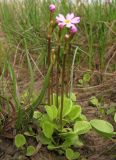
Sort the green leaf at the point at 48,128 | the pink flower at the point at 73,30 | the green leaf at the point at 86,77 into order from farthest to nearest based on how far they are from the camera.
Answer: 1. the green leaf at the point at 86,77
2. the green leaf at the point at 48,128
3. the pink flower at the point at 73,30

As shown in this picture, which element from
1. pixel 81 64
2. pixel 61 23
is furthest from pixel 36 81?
pixel 61 23

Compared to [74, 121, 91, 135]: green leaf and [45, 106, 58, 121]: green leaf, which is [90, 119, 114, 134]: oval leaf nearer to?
[74, 121, 91, 135]: green leaf

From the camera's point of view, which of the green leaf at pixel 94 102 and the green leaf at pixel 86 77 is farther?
the green leaf at pixel 86 77

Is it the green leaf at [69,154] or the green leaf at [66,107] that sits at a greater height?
the green leaf at [66,107]

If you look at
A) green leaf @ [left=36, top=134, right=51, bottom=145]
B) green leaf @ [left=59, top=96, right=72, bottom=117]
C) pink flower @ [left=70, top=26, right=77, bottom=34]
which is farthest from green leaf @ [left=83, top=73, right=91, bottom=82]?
pink flower @ [left=70, top=26, right=77, bottom=34]

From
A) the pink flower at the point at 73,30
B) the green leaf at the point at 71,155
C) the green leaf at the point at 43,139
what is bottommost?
the green leaf at the point at 71,155

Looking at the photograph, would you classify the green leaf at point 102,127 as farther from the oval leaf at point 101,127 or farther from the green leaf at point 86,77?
the green leaf at point 86,77

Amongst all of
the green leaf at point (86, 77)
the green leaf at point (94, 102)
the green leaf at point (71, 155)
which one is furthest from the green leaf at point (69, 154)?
the green leaf at point (86, 77)

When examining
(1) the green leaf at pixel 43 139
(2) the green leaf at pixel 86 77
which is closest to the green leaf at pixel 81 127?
(1) the green leaf at pixel 43 139

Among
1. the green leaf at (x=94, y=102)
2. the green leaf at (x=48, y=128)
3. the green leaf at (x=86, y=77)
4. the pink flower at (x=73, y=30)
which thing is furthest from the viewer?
the green leaf at (x=86, y=77)
